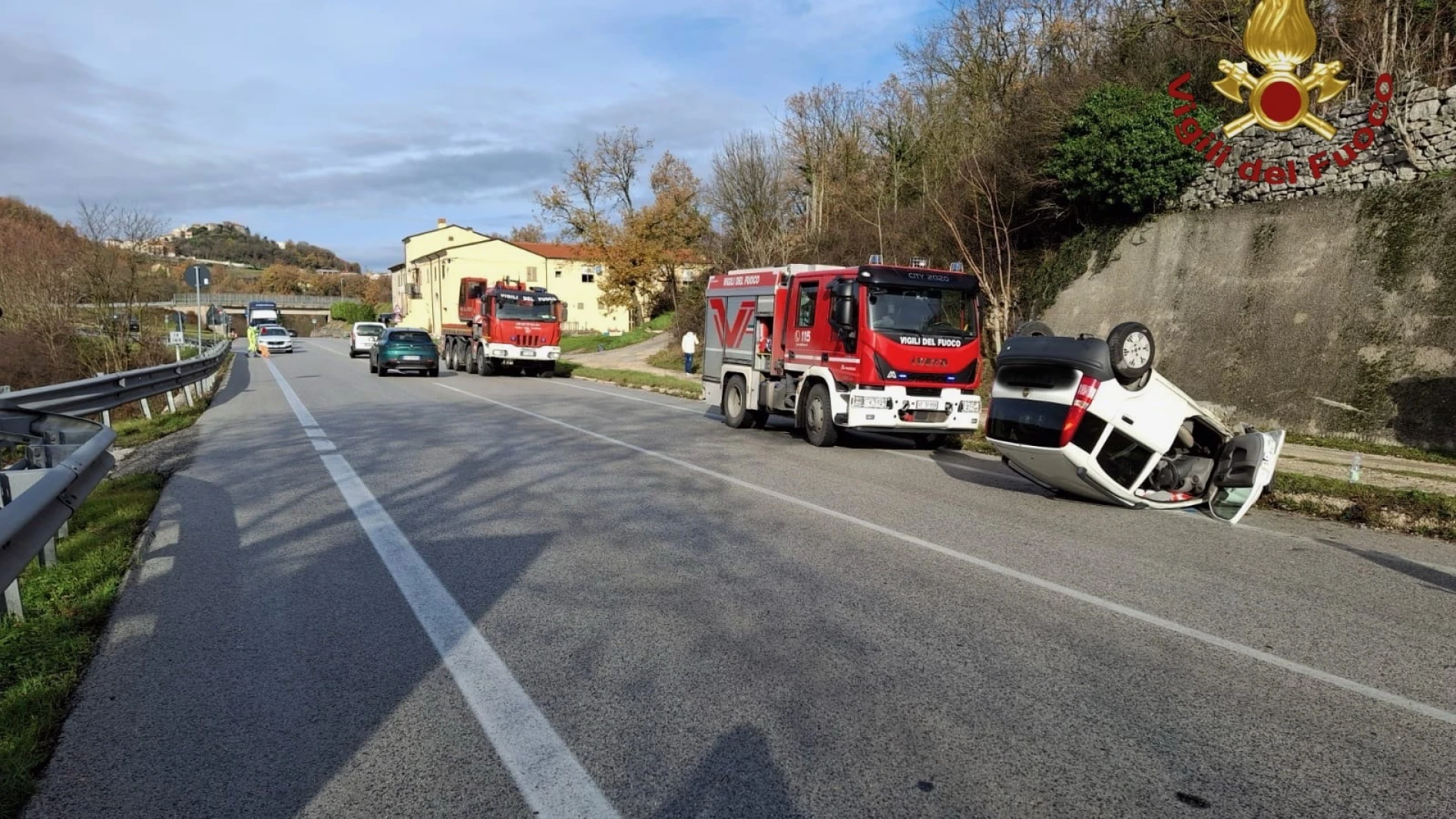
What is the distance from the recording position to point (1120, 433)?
26.8 feet

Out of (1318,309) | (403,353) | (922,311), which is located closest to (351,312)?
(403,353)

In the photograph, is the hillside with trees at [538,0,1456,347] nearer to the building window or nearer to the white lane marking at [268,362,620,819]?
the building window

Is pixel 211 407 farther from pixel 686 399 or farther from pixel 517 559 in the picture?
pixel 517 559

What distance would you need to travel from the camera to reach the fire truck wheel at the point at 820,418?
1297 cm

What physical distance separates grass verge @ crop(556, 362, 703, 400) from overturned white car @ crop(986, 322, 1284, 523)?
40.0ft

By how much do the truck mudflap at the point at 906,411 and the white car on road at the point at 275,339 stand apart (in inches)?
1788

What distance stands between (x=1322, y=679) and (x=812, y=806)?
113 inches

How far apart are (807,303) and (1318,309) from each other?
8.45 meters

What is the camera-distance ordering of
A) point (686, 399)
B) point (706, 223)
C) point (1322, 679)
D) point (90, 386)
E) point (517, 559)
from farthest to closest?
point (706, 223), point (686, 399), point (90, 386), point (517, 559), point (1322, 679)

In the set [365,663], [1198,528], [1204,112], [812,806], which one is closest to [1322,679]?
[812,806]

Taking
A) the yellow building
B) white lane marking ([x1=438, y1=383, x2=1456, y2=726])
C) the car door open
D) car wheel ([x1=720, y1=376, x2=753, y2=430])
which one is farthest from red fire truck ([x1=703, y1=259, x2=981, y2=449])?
the yellow building

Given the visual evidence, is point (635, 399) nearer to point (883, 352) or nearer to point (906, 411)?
point (883, 352)

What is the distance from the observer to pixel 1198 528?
7863mm

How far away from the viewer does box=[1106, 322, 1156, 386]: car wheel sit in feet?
26.2
